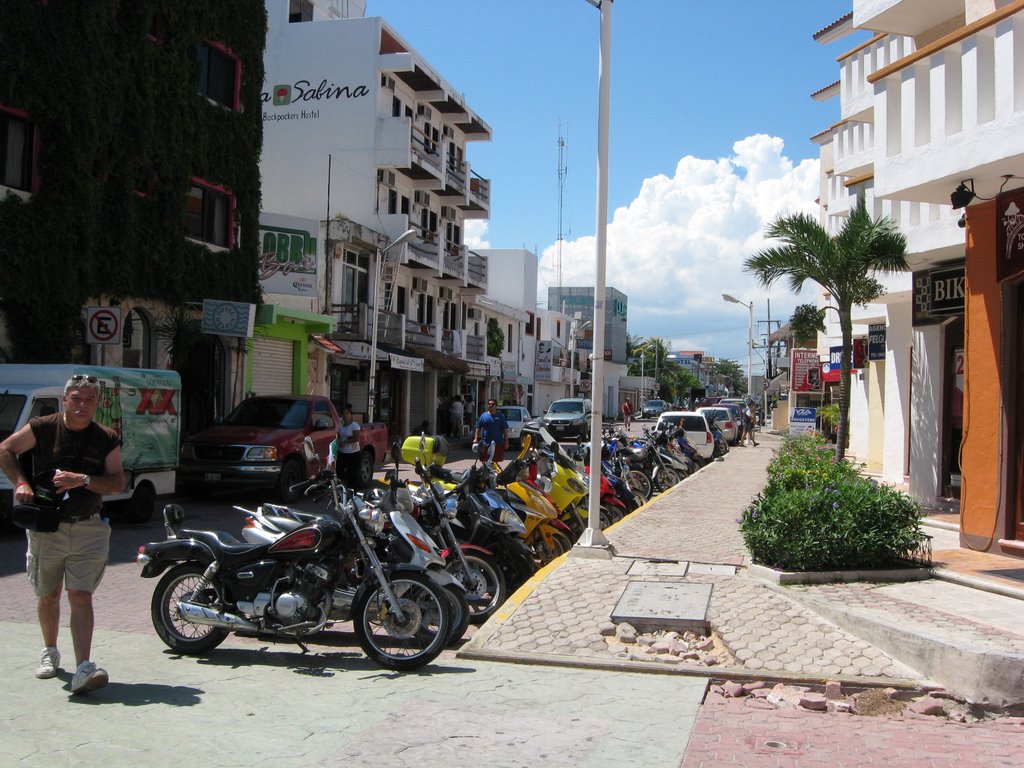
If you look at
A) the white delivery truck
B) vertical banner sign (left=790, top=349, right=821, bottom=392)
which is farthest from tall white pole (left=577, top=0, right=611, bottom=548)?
vertical banner sign (left=790, top=349, right=821, bottom=392)

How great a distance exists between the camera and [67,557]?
18.0 ft

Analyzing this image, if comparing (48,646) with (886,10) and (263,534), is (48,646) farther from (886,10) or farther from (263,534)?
(886,10)

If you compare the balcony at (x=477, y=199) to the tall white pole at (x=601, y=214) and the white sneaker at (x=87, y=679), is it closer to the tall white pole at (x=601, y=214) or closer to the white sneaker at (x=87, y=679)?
the tall white pole at (x=601, y=214)

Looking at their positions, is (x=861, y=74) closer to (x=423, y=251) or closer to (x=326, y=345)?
(x=326, y=345)

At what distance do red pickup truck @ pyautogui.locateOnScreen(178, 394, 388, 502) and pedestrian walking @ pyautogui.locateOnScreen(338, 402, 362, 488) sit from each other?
0.99 feet

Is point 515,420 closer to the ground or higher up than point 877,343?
closer to the ground

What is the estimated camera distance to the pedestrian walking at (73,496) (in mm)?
5430

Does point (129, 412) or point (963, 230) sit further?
point (129, 412)

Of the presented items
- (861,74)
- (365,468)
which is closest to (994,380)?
(365,468)

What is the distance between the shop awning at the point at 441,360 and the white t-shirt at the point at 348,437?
60.6ft

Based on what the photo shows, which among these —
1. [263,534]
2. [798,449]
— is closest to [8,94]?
[263,534]

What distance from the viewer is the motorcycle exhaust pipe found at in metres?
6.27

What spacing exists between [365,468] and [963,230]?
11.7m

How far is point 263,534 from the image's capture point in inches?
258
